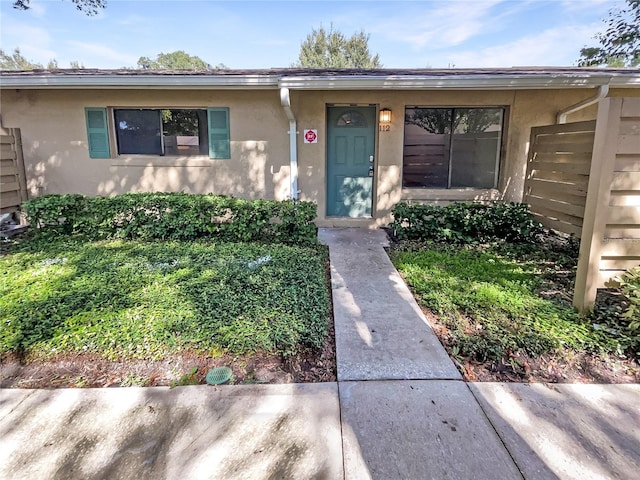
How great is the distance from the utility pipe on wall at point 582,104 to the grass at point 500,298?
255 centimetres

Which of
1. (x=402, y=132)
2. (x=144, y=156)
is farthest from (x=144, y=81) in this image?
(x=402, y=132)

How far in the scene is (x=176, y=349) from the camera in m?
2.80

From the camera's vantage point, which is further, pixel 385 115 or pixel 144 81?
pixel 385 115

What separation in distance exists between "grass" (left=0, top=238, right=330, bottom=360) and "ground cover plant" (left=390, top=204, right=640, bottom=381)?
3.74 feet

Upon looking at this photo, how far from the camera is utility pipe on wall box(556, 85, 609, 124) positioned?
5.80 metres

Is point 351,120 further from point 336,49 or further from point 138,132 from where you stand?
point 336,49

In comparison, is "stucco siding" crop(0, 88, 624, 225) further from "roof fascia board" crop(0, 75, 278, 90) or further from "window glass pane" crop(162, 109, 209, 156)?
"roof fascia board" crop(0, 75, 278, 90)

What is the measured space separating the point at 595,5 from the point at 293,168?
1665 cm

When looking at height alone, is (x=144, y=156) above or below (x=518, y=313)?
above

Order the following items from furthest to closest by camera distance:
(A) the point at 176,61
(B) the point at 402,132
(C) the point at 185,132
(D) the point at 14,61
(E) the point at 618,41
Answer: (A) the point at 176,61 < (D) the point at 14,61 < (E) the point at 618,41 < (C) the point at 185,132 < (B) the point at 402,132

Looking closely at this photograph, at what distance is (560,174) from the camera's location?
17.5ft

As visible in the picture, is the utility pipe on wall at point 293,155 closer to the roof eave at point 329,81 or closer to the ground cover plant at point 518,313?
the roof eave at point 329,81

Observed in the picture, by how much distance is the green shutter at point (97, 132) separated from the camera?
684 cm

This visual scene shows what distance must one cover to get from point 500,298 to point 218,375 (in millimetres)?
2756
